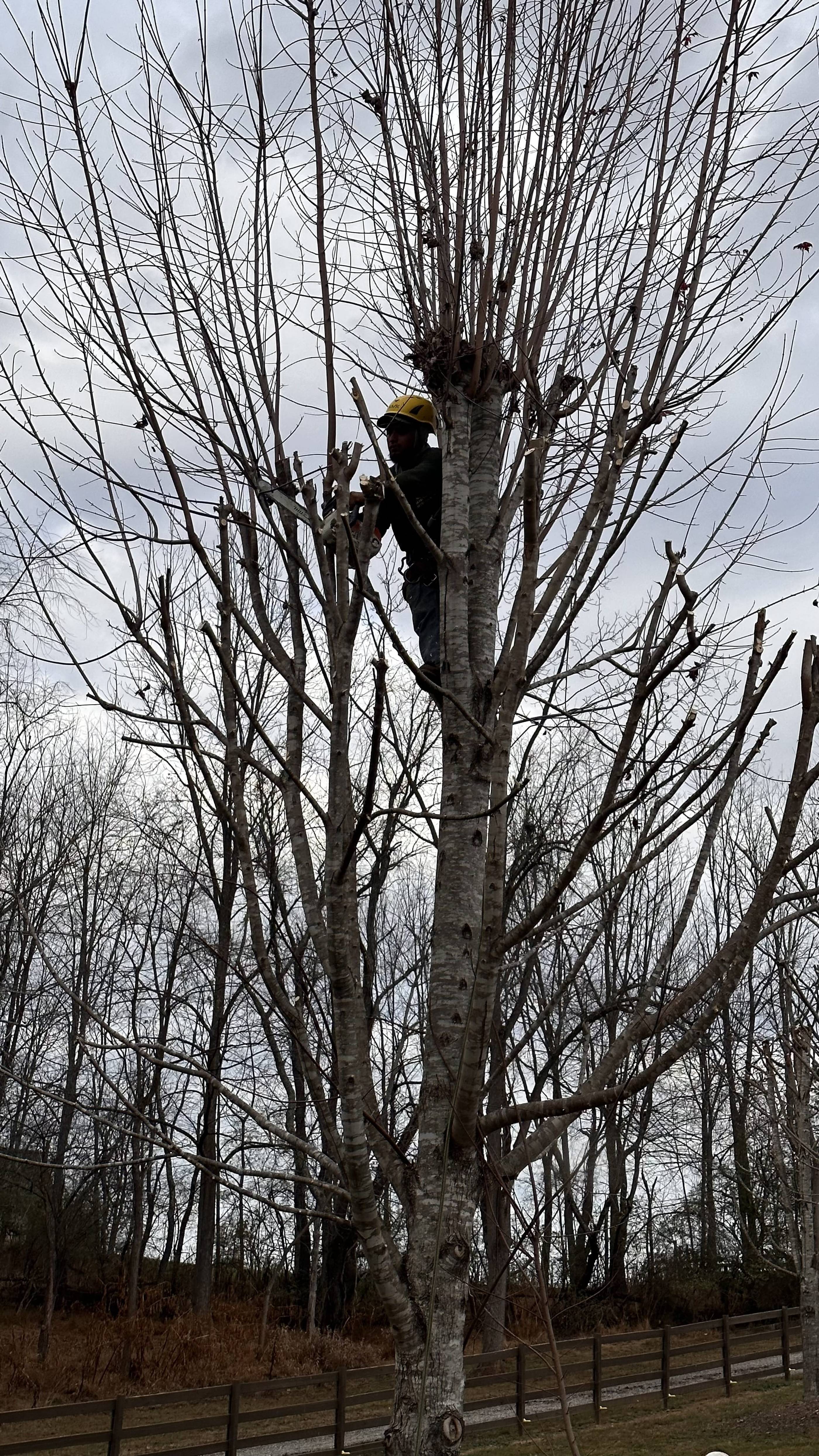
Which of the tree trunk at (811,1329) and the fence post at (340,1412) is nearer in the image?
the fence post at (340,1412)

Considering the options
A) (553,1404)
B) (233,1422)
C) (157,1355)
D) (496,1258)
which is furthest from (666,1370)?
(233,1422)

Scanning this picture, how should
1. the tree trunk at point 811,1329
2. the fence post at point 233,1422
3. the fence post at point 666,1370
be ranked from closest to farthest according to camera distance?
the fence post at point 233,1422
the tree trunk at point 811,1329
the fence post at point 666,1370

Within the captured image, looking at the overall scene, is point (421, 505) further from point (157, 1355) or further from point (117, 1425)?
point (157, 1355)

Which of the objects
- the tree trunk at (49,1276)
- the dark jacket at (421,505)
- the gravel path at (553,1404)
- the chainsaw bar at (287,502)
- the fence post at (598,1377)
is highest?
the dark jacket at (421,505)

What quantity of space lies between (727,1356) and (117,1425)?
9.36 meters

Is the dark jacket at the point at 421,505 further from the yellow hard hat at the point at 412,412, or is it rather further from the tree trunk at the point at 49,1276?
the tree trunk at the point at 49,1276

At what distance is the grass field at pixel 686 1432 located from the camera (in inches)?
423

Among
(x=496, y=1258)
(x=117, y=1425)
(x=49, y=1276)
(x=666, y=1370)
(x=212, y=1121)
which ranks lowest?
(x=666, y=1370)

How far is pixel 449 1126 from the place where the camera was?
6.71 feet

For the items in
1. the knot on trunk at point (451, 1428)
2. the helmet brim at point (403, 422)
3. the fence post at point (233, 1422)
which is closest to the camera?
the knot on trunk at point (451, 1428)

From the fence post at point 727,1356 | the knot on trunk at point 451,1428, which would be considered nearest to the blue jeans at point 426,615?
the knot on trunk at point 451,1428

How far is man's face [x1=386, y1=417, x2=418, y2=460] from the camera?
3.69 meters

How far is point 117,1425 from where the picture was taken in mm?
9484

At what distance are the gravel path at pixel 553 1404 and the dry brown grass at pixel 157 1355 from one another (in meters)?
2.41
